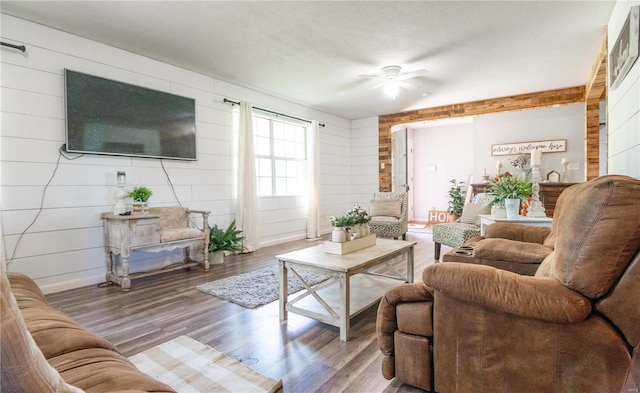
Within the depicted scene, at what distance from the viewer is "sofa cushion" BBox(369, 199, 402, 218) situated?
530cm

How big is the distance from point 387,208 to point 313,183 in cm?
150

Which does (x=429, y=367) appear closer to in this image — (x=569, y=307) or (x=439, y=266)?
(x=439, y=266)

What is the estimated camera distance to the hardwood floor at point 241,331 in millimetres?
1729

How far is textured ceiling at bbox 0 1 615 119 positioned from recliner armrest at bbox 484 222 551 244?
1.91 meters

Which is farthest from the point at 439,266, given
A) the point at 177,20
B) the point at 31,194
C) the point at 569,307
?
the point at 31,194

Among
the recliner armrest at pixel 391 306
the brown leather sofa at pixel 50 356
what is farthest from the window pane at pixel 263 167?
the recliner armrest at pixel 391 306

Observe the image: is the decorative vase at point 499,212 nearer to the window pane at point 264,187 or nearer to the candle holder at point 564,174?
the candle holder at point 564,174

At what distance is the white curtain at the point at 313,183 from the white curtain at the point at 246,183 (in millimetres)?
1433

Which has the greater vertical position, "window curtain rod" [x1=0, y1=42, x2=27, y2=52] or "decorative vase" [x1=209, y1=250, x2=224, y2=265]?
"window curtain rod" [x1=0, y1=42, x2=27, y2=52]

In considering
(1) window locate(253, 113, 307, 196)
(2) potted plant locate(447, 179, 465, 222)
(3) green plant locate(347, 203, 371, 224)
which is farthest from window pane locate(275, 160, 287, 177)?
(2) potted plant locate(447, 179, 465, 222)

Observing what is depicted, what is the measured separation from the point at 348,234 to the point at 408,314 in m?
1.16

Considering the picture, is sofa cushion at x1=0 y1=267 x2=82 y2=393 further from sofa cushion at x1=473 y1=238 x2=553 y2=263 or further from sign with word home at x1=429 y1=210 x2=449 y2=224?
sign with word home at x1=429 y1=210 x2=449 y2=224

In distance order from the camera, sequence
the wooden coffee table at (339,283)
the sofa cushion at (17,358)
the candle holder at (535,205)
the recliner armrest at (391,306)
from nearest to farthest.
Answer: the sofa cushion at (17,358)
the recliner armrest at (391,306)
the wooden coffee table at (339,283)
the candle holder at (535,205)

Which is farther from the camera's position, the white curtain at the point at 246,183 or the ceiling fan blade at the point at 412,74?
the white curtain at the point at 246,183
